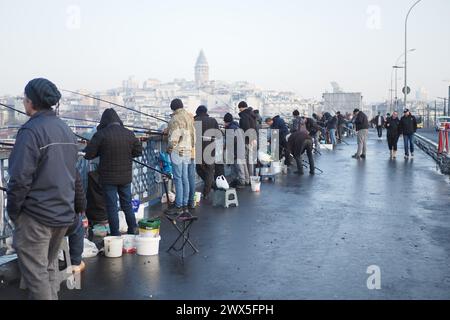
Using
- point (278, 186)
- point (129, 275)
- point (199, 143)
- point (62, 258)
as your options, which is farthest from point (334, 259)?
point (278, 186)

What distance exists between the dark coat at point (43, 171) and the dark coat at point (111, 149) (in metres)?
2.77

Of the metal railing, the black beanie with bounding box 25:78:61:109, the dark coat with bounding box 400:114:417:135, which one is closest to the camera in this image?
the black beanie with bounding box 25:78:61:109

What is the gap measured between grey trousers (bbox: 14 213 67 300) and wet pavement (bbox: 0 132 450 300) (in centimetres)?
108

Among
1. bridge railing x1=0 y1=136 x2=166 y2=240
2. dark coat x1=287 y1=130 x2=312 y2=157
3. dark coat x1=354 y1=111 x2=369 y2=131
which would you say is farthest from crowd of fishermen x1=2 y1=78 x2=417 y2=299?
dark coat x1=354 y1=111 x2=369 y2=131

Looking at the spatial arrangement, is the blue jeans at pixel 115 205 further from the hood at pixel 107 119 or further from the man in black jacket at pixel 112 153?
the hood at pixel 107 119

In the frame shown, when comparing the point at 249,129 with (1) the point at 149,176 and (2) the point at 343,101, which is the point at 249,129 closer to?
(1) the point at 149,176

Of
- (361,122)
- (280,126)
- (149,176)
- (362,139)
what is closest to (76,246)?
(149,176)

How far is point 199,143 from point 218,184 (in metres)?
0.98

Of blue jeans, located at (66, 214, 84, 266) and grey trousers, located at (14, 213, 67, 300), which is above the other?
grey trousers, located at (14, 213, 67, 300)

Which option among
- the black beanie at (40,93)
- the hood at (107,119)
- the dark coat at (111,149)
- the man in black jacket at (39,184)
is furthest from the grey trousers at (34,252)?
the hood at (107,119)

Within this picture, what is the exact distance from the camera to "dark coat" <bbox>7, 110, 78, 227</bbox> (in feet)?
13.5

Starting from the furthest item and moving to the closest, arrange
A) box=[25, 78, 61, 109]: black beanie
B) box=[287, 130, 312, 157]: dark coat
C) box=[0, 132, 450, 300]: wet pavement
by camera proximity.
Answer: box=[287, 130, 312, 157]: dark coat
box=[0, 132, 450, 300]: wet pavement
box=[25, 78, 61, 109]: black beanie

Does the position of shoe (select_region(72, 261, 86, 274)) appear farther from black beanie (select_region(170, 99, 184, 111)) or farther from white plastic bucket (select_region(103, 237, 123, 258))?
black beanie (select_region(170, 99, 184, 111))
